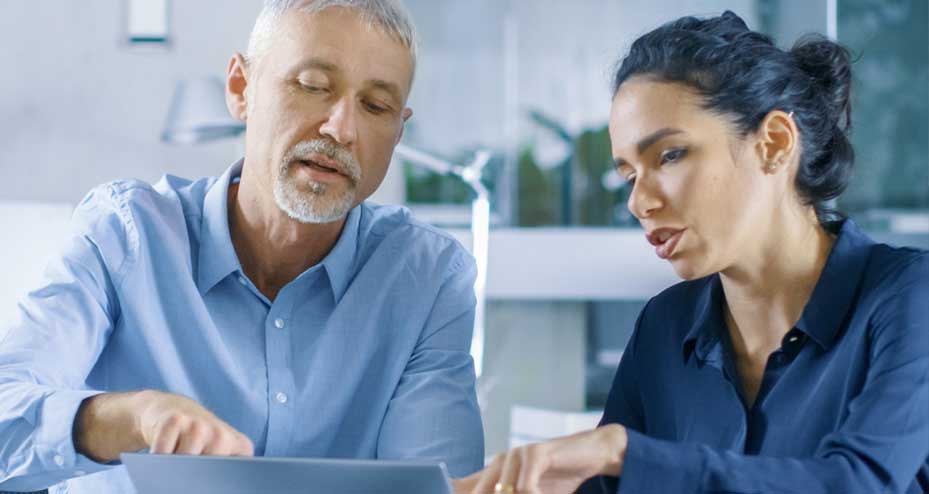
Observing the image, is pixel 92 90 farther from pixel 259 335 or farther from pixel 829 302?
pixel 829 302

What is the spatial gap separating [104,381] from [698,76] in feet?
2.81

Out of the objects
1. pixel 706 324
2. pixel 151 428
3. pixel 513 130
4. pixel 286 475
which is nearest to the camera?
pixel 286 475

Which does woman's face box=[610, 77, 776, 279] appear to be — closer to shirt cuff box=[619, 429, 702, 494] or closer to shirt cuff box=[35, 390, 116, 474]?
shirt cuff box=[619, 429, 702, 494]

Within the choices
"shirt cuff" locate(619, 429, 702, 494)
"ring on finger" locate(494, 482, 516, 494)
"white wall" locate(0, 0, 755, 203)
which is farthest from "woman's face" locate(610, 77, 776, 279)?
"white wall" locate(0, 0, 755, 203)

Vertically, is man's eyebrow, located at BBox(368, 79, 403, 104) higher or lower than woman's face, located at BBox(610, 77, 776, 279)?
higher

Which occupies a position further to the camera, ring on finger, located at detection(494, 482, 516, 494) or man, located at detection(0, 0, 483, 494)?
man, located at detection(0, 0, 483, 494)

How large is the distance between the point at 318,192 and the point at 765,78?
22.8 inches

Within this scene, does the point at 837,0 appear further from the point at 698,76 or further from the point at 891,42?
the point at 698,76

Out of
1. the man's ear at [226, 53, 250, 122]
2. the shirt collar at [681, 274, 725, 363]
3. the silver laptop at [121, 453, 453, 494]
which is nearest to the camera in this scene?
the silver laptop at [121, 453, 453, 494]

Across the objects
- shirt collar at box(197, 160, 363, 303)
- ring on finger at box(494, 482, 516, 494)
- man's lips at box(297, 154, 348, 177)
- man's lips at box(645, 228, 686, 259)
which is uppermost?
man's lips at box(297, 154, 348, 177)

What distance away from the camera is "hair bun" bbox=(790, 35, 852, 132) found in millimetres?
1305

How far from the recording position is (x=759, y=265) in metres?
1.25

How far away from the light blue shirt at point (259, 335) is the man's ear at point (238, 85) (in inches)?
6.5

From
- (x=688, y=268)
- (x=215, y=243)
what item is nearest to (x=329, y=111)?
(x=215, y=243)
